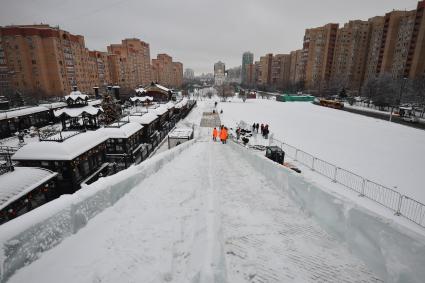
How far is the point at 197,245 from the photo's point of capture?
4.12m

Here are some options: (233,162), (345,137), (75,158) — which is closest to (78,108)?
(75,158)

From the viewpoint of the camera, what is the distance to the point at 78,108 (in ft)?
76.4

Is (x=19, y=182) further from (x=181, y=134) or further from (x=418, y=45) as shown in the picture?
(x=418, y=45)

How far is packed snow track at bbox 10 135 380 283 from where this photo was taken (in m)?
3.53

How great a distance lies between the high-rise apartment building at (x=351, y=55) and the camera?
7638 centimetres

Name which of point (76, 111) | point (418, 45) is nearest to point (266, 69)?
point (418, 45)

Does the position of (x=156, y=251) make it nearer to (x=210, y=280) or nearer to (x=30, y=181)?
(x=210, y=280)

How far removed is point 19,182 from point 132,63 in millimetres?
83844

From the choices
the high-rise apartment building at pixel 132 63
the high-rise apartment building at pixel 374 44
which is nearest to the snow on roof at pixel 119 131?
the high-rise apartment building at pixel 132 63

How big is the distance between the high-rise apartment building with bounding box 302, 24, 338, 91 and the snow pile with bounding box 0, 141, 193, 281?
277ft

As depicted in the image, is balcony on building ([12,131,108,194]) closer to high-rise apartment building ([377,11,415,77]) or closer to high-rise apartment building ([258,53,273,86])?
high-rise apartment building ([377,11,415,77])

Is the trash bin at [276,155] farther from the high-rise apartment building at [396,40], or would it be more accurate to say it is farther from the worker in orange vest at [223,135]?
the high-rise apartment building at [396,40]

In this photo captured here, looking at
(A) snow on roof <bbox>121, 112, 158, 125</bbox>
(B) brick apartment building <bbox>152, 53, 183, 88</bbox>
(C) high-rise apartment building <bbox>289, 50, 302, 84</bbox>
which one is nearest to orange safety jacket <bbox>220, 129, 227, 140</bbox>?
(A) snow on roof <bbox>121, 112, 158, 125</bbox>

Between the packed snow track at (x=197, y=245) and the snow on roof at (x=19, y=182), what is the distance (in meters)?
4.91
